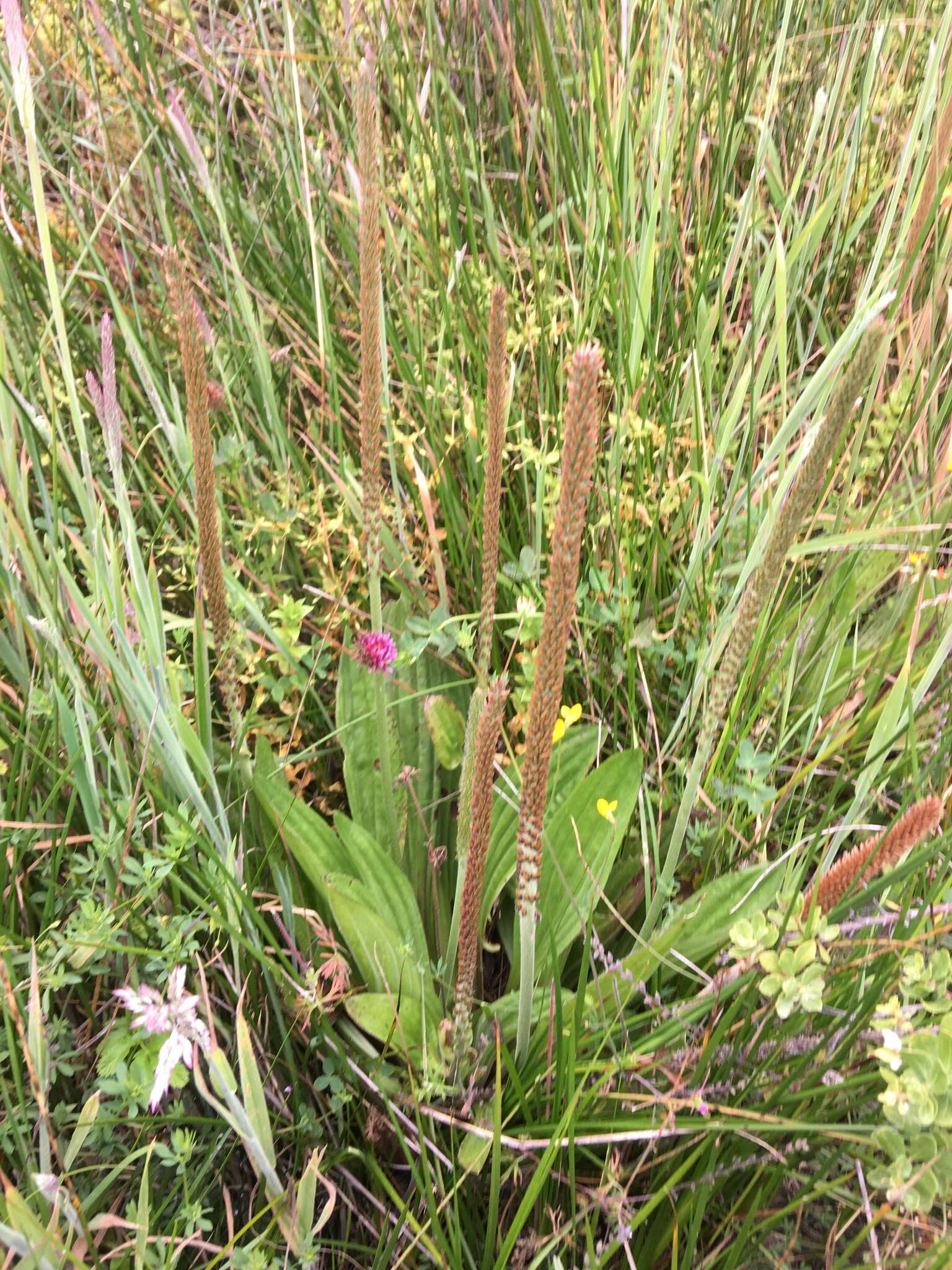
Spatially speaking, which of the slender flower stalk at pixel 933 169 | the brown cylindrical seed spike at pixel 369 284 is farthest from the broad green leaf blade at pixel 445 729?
the slender flower stalk at pixel 933 169

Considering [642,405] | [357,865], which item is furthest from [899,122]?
[357,865]

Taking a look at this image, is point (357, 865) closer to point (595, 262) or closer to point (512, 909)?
point (512, 909)

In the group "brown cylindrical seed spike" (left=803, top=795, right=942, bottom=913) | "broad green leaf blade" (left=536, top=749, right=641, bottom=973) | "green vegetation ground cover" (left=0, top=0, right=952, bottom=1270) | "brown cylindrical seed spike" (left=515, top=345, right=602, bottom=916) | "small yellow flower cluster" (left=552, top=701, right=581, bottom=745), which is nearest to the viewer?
"brown cylindrical seed spike" (left=515, top=345, right=602, bottom=916)

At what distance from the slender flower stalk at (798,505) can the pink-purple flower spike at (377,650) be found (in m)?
0.39

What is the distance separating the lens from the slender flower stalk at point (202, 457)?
26.8 inches

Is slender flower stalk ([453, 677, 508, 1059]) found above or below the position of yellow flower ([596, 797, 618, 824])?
above

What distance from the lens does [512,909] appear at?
126 centimetres

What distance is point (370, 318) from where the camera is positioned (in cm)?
81

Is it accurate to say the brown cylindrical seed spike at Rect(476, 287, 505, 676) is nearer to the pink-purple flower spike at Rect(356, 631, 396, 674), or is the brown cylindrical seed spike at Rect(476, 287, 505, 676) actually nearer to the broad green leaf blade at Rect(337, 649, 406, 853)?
the pink-purple flower spike at Rect(356, 631, 396, 674)

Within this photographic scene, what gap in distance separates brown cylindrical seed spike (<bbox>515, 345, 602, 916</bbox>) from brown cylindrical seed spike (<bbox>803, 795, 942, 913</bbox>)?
0.28 meters

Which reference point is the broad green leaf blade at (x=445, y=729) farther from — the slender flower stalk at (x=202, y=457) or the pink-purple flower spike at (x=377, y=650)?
the slender flower stalk at (x=202, y=457)

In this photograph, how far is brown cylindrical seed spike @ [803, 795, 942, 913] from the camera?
0.74m

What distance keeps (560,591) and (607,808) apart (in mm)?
600

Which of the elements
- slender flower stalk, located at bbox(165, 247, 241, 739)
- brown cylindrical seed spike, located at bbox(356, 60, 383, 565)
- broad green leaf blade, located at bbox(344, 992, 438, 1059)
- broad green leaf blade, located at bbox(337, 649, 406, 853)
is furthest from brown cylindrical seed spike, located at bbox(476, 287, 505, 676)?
broad green leaf blade, located at bbox(344, 992, 438, 1059)
